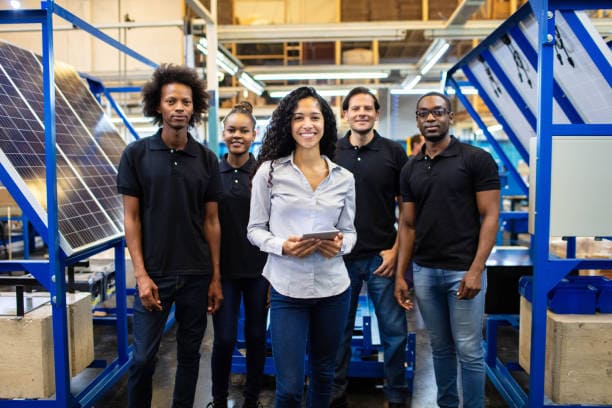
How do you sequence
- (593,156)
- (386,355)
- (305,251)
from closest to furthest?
(305,251) < (593,156) < (386,355)

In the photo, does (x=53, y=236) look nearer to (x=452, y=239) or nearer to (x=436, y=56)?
(x=452, y=239)

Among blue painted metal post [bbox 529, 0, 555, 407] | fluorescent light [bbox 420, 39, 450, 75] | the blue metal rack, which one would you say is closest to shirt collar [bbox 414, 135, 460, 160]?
blue painted metal post [bbox 529, 0, 555, 407]

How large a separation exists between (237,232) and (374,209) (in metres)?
0.80

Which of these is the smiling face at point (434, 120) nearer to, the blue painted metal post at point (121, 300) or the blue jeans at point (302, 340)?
the blue jeans at point (302, 340)

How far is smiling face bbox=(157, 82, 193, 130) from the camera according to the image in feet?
7.90

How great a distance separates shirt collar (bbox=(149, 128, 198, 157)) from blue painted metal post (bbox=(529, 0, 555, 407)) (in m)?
1.69

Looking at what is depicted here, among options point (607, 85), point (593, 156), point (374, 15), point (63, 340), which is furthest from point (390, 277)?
point (374, 15)

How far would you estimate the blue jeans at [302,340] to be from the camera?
200cm

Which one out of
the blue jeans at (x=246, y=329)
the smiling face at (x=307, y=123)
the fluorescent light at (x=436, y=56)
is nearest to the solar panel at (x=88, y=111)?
the blue jeans at (x=246, y=329)

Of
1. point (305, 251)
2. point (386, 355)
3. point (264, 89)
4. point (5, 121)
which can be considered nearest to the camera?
point (305, 251)

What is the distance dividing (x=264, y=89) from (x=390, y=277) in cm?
656

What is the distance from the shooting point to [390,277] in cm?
290

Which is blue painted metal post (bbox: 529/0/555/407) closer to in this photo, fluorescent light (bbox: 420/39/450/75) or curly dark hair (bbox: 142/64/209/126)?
curly dark hair (bbox: 142/64/209/126)

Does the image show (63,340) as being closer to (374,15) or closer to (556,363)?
(556,363)
